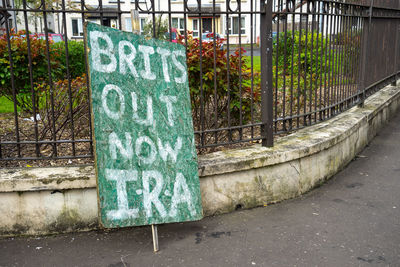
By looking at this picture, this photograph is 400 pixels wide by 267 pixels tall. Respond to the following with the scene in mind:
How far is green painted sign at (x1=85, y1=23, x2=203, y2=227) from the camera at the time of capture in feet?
9.44

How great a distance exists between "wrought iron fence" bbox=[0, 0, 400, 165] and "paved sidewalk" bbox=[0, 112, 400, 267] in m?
0.73

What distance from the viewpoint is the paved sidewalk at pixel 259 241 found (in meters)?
2.90

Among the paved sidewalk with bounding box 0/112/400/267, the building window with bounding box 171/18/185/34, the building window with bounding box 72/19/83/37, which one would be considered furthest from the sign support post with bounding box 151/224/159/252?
the building window with bounding box 72/19/83/37

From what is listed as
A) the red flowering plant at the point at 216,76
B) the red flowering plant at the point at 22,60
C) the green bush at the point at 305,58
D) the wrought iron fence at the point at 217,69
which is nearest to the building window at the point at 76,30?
the wrought iron fence at the point at 217,69

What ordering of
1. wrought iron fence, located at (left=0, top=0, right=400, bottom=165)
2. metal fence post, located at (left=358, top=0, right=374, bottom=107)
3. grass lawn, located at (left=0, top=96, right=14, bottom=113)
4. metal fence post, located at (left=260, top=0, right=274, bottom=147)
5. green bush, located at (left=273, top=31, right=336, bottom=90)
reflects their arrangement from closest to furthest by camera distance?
1. wrought iron fence, located at (left=0, top=0, right=400, bottom=165)
2. metal fence post, located at (left=260, top=0, right=274, bottom=147)
3. green bush, located at (left=273, top=31, right=336, bottom=90)
4. metal fence post, located at (left=358, top=0, right=374, bottom=107)
5. grass lawn, located at (left=0, top=96, right=14, bottom=113)

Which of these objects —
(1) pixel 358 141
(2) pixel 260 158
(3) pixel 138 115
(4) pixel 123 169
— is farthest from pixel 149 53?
(1) pixel 358 141

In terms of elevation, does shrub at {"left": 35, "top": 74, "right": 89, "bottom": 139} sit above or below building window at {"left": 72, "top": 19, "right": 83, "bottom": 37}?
below

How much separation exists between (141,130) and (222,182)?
97 centimetres

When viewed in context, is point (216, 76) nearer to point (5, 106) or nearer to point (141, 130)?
point (141, 130)

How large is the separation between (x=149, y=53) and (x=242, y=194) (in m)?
1.53

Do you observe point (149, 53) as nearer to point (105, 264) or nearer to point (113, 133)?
point (113, 133)

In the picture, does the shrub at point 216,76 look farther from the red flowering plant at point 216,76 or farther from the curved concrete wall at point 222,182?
the curved concrete wall at point 222,182

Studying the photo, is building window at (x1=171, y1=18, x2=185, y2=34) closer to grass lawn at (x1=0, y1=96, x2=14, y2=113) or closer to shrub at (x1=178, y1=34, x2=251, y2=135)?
shrub at (x1=178, y1=34, x2=251, y2=135)

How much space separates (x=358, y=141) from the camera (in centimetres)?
548
